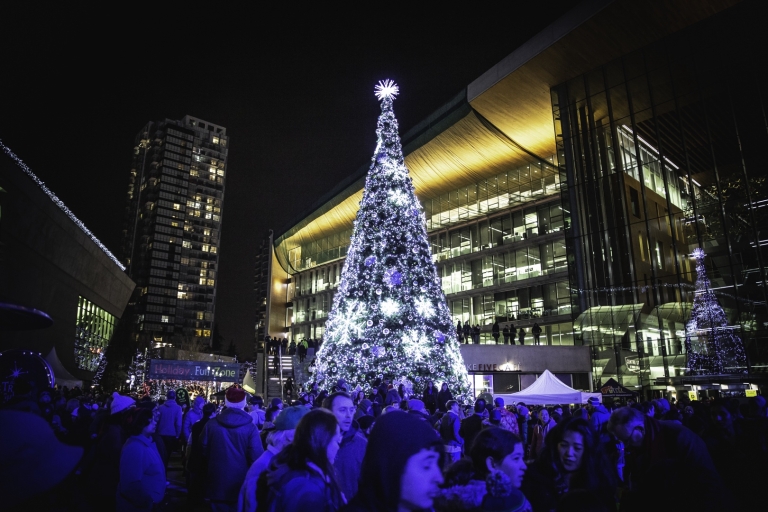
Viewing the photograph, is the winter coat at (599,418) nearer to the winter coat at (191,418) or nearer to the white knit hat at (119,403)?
the white knit hat at (119,403)

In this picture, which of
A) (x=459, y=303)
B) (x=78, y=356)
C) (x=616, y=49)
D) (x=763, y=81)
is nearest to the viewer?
(x=763, y=81)

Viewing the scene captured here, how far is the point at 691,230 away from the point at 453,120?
18390 millimetres

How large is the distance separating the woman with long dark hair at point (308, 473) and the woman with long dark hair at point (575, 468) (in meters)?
1.53

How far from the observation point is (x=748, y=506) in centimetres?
530

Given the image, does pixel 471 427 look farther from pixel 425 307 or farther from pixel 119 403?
pixel 425 307

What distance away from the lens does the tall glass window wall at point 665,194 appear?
27.2 meters

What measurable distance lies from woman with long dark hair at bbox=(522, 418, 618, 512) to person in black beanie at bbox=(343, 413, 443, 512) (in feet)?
5.72

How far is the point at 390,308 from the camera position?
18.0 metres

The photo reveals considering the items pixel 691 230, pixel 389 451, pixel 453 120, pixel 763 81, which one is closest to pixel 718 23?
pixel 763 81

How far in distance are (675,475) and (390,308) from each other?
14.5 metres

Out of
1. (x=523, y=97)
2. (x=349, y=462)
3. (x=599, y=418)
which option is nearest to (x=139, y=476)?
(x=349, y=462)

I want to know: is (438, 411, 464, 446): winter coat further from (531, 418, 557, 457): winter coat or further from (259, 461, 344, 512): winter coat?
(259, 461, 344, 512): winter coat

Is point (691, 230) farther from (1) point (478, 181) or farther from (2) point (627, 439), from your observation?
(2) point (627, 439)

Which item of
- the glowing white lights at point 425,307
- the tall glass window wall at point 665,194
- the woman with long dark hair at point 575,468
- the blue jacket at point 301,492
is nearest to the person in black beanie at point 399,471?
the blue jacket at point 301,492
